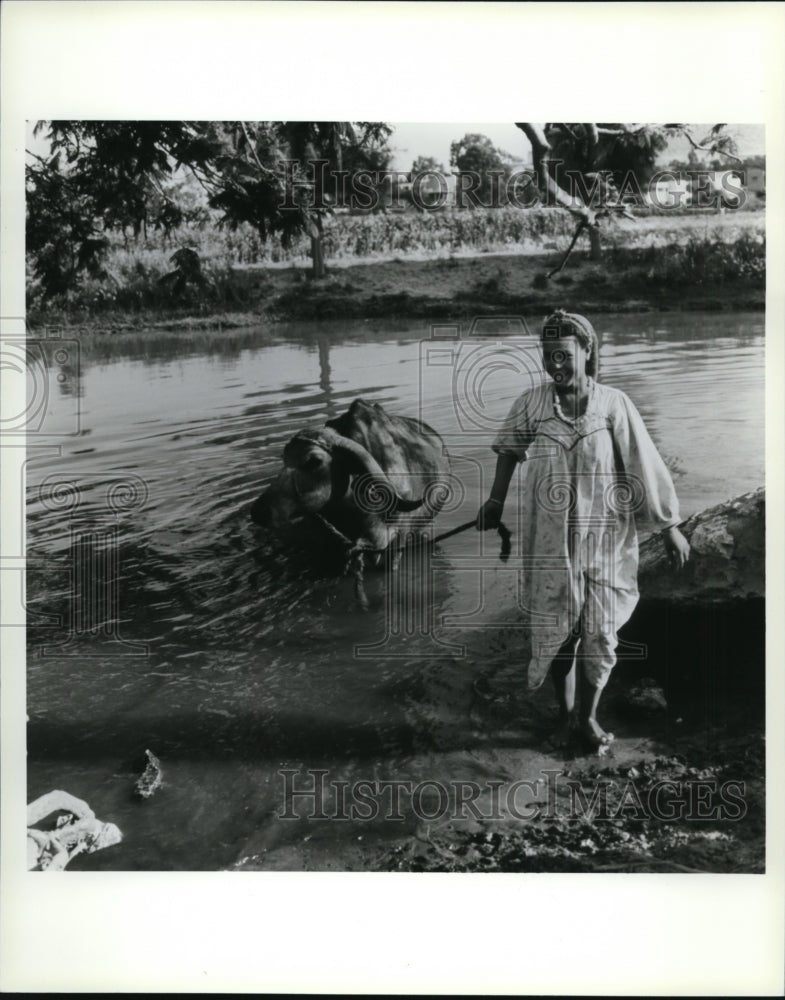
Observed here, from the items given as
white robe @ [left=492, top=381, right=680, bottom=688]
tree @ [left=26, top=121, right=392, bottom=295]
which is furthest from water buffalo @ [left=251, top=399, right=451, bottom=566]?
tree @ [left=26, top=121, right=392, bottom=295]

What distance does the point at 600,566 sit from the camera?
2.81 m

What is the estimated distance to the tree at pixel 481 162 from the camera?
284 cm

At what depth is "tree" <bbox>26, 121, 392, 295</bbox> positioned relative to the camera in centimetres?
282

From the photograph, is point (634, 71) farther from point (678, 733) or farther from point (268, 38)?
point (678, 733)

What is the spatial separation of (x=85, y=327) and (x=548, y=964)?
2.76 m

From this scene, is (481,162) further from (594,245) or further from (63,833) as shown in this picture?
(63,833)

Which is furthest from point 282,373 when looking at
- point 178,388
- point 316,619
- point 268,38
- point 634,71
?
point 634,71

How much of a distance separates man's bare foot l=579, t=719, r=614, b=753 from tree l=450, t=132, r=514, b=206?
190 cm

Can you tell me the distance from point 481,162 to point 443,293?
0.47 meters

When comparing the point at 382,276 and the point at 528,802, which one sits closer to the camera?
the point at 528,802

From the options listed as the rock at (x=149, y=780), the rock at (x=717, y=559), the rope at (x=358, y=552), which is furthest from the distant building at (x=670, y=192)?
the rock at (x=149, y=780)

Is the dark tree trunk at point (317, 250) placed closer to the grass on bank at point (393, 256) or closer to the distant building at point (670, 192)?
the grass on bank at point (393, 256)

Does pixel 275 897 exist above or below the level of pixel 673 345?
below

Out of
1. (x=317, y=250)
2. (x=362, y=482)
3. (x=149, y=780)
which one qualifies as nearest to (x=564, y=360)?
(x=362, y=482)
